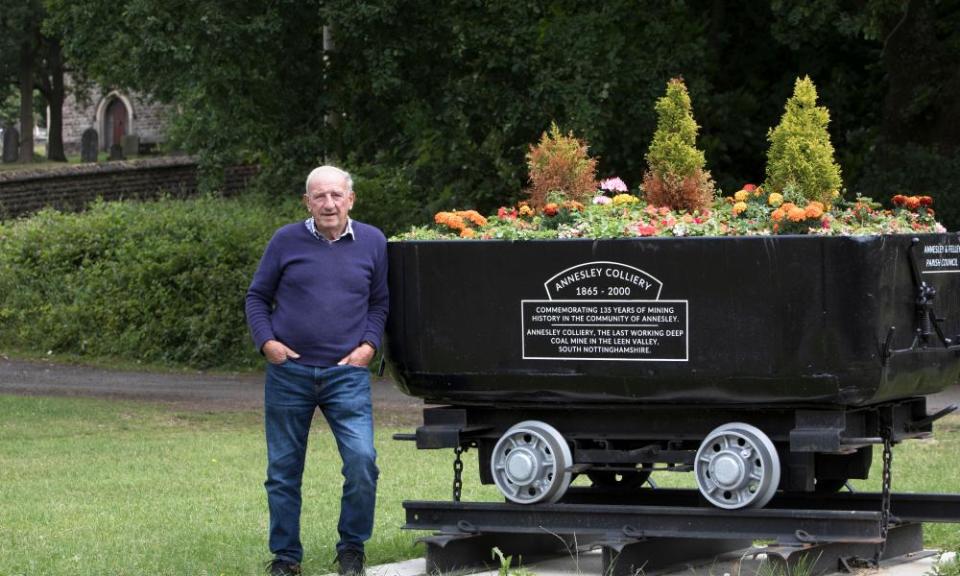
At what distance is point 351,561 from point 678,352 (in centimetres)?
174

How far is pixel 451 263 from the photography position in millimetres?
7504

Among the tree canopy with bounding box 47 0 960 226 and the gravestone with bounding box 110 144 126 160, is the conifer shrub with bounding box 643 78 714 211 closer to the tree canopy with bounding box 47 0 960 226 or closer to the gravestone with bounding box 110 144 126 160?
the tree canopy with bounding box 47 0 960 226

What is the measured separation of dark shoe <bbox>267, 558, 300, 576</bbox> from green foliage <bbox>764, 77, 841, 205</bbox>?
2778 millimetres

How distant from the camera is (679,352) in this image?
7.05m

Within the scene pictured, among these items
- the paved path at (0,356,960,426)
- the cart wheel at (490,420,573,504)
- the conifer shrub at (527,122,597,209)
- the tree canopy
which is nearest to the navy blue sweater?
the cart wheel at (490,420,573,504)

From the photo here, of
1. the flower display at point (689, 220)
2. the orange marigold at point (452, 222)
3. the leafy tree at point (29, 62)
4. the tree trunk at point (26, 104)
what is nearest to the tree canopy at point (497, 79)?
the flower display at point (689, 220)

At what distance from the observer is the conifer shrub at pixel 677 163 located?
793 centimetres

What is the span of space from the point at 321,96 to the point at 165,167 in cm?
2251

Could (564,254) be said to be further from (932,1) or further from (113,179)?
(113,179)

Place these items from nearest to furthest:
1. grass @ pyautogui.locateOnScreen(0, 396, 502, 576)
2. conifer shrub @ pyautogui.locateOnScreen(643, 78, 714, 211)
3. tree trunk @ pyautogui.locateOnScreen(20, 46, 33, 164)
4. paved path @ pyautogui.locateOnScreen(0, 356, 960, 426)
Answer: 1. conifer shrub @ pyautogui.locateOnScreen(643, 78, 714, 211)
2. grass @ pyautogui.locateOnScreen(0, 396, 502, 576)
3. paved path @ pyautogui.locateOnScreen(0, 356, 960, 426)
4. tree trunk @ pyautogui.locateOnScreen(20, 46, 33, 164)

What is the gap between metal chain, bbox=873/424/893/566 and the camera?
23.2ft

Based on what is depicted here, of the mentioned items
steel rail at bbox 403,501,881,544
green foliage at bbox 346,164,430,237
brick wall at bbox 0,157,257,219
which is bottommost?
steel rail at bbox 403,501,881,544

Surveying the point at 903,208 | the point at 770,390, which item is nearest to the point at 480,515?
→ the point at 770,390

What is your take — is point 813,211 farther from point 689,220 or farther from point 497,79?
point 497,79
